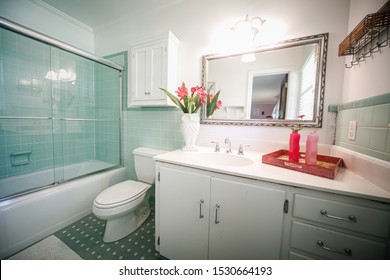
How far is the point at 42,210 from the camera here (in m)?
1.31

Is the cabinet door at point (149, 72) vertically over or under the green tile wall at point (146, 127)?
over

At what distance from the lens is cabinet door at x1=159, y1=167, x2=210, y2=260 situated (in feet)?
3.11

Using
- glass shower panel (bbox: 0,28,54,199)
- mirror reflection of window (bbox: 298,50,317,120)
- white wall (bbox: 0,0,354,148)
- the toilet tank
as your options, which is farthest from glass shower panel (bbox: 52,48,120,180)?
mirror reflection of window (bbox: 298,50,317,120)

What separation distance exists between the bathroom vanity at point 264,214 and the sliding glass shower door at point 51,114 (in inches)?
53.0

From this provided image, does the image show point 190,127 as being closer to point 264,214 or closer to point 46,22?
point 264,214

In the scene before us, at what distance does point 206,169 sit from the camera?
3.03 feet

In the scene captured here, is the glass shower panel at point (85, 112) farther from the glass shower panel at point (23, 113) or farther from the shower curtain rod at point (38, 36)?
the shower curtain rod at point (38, 36)

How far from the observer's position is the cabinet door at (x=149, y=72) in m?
1.50

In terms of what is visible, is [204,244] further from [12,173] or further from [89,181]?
[12,173]

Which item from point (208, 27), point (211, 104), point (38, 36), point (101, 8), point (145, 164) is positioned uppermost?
point (101, 8)

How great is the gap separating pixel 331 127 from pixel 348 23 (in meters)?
0.70

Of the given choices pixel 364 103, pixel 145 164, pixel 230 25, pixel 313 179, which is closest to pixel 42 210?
pixel 145 164

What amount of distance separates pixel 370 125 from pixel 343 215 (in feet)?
1.65

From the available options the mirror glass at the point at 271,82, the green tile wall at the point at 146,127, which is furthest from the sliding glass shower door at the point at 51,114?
the mirror glass at the point at 271,82
